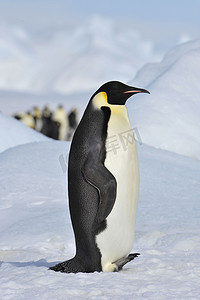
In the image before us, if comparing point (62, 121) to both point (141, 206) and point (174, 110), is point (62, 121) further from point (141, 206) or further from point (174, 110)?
point (141, 206)

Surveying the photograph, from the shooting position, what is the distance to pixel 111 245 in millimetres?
2359

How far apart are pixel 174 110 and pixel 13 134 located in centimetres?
178

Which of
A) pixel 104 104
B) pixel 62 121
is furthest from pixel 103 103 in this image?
pixel 62 121

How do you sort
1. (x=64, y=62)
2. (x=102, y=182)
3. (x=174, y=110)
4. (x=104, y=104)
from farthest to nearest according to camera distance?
(x=64, y=62) < (x=174, y=110) < (x=104, y=104) < (x=102, y=182)

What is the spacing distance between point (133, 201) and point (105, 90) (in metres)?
0.47

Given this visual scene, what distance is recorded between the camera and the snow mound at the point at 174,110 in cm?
579

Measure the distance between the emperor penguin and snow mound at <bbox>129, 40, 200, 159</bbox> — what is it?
11.2 feet

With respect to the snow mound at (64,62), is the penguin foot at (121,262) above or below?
below

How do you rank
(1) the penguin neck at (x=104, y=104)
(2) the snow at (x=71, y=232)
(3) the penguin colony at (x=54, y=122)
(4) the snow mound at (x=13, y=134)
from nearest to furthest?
(2) the snow at (x=71, y=232) < (1) the penguin neck at (x=104, y=104) < (4) the snow mound at (x=13, y=134) < (3) the penguin colony at (x=54, y=122)

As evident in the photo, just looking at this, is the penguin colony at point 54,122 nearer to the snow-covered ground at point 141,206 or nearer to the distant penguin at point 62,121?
the distant penguin at point 62,121

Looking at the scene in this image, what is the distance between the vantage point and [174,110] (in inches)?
241

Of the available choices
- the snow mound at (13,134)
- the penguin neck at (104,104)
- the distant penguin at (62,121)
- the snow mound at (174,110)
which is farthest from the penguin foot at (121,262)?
the distant penguin at (62,121)

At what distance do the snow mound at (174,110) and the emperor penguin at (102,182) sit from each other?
342cm

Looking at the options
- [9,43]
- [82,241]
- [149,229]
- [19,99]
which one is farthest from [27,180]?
[9,43]
